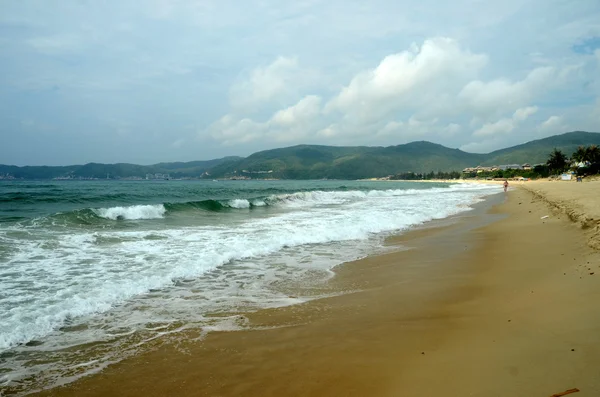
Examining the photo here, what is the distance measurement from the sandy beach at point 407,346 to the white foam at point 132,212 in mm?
15080

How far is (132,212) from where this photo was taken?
19547 millimetres

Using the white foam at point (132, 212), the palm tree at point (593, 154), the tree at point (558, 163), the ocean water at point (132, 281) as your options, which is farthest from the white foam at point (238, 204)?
the tree at point (558, 163)

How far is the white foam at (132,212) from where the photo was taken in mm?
17891

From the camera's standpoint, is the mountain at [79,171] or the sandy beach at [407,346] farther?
the mountain at [79,171]

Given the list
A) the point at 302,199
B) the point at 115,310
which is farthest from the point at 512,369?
the point at 302,199

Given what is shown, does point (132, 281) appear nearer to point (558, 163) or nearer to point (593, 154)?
point (593, 154)

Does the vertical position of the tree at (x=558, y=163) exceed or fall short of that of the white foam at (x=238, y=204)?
it exceeds it

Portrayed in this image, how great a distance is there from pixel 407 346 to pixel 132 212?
18682 mm

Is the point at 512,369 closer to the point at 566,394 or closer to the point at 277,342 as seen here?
the point at 566,394

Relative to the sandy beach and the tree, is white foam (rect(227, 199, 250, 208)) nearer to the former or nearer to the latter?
the sandy beach

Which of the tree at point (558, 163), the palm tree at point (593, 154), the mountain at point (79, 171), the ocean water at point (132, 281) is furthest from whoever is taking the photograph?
the mountain at point (79, 171)

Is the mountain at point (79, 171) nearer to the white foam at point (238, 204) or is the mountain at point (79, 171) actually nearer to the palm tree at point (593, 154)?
the white foam at point (238, 204)

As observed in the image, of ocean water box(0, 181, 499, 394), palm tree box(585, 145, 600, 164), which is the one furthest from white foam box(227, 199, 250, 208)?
palm tree box(585, 145, 600, 164)

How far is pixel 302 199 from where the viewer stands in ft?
117
